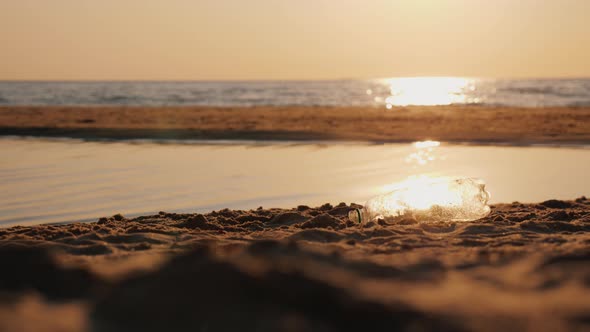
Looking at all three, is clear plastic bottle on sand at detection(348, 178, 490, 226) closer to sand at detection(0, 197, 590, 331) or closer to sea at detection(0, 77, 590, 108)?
sand at detection(0, 197, 590, 331)

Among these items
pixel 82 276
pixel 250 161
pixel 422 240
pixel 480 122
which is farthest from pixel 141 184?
pixel 480 122

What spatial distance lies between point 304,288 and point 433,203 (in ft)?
11.3

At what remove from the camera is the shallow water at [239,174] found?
22.9 feet

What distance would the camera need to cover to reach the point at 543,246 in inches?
146

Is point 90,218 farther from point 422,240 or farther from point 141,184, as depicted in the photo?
point 422,240

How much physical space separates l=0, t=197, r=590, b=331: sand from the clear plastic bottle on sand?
1.47 m

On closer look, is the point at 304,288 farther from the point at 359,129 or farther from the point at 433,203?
the point at 359,129

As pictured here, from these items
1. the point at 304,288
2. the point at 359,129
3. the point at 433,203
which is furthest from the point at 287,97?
the point at 304,288

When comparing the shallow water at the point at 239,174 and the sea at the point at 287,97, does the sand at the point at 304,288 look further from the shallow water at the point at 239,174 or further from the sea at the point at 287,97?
the sea at the point at 287,97

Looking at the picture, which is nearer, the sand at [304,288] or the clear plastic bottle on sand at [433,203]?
the sand at [304,288]

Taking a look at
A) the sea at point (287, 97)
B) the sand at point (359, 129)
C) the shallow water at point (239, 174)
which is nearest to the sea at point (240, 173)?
the shallow water at point (239, 174)

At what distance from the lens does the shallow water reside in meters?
6.99

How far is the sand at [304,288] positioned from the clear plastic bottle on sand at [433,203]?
1470mm

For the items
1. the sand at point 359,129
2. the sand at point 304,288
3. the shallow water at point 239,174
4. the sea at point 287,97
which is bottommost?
the sand at point 304,288
